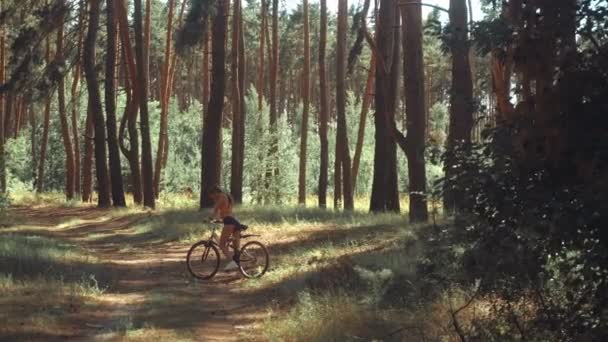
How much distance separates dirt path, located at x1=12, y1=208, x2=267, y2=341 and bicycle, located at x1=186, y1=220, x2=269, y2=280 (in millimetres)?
206

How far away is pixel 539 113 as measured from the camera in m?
4.33

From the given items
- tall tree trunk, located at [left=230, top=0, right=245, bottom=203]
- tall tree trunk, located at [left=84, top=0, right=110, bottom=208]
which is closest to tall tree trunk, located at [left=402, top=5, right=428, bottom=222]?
tall tree trunk, located at [left=230, top=0, right=245, bottom=203]

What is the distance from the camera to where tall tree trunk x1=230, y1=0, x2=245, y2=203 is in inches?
1011

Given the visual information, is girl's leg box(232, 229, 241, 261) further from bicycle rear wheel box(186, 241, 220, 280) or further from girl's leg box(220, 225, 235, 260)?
bicycle rear wheel box(186, 241, 220, 280)

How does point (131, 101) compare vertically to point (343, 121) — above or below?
above

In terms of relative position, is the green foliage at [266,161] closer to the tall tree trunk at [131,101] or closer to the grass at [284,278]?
the tall tree trunk at [131,101]

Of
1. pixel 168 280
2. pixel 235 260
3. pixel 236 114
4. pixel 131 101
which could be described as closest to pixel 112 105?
pixel 131 101

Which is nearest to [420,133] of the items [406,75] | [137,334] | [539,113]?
[406,75]

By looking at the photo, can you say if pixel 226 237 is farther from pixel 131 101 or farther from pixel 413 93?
pixel 131 101

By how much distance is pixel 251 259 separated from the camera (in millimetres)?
12297

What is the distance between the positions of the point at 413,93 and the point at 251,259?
537 cm

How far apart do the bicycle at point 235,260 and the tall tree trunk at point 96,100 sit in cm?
1650

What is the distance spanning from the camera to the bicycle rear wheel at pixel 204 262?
12066mm

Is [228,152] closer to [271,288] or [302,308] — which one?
[271,288]
